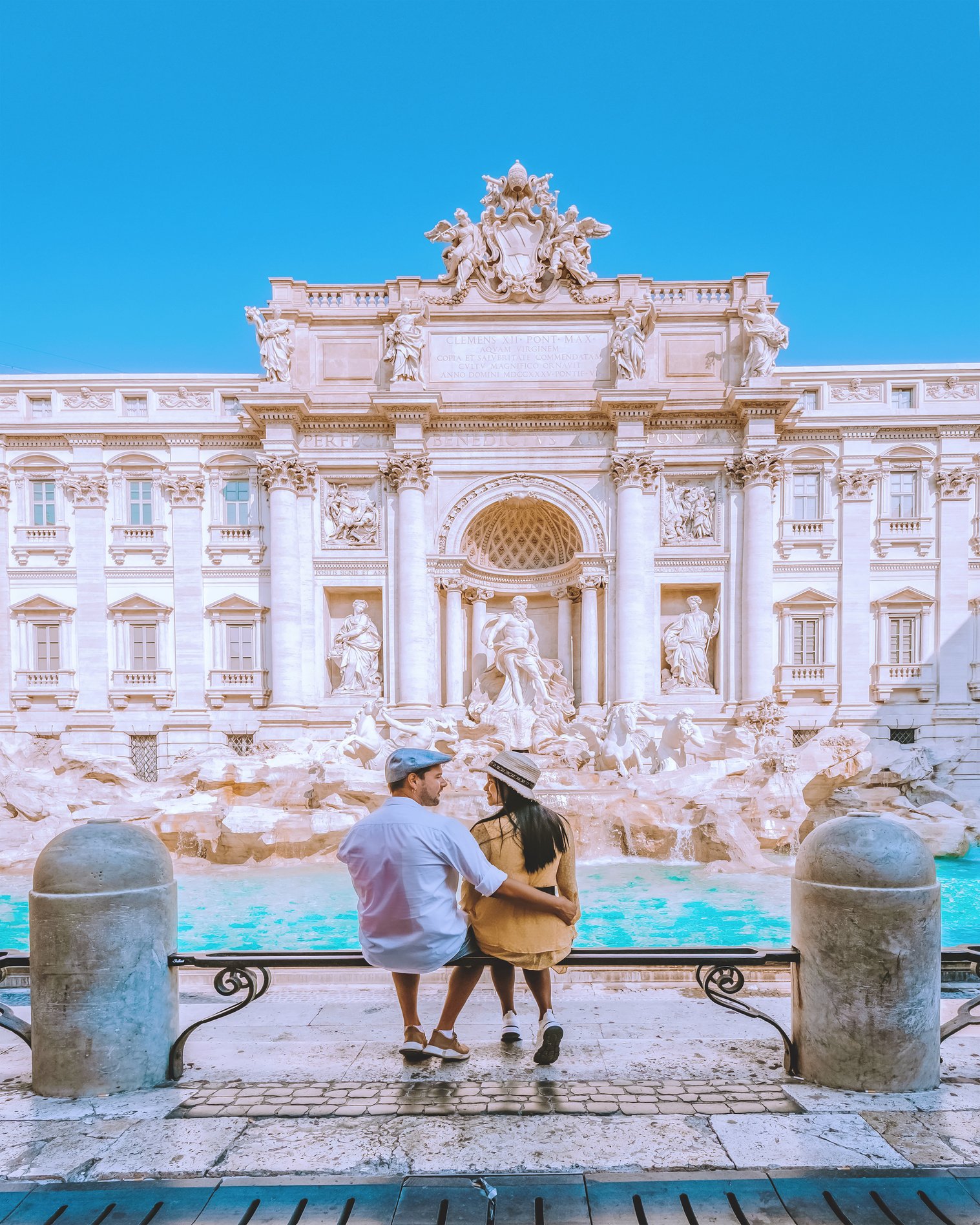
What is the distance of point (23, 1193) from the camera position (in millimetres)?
2496

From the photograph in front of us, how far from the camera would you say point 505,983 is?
3588 mm

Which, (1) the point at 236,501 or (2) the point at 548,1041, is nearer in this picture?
(2) the point at 548,1041

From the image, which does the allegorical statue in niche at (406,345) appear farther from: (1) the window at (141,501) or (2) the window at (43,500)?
(2) the window at (43,500)

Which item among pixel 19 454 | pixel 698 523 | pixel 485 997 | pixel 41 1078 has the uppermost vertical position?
pixel 19 454

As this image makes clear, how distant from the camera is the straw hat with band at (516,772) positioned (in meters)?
3.32

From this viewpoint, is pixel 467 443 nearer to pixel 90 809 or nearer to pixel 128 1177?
pixel 90 809

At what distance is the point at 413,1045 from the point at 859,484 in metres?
20.0

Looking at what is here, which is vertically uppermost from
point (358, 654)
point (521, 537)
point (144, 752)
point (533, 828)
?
point (521, 537)

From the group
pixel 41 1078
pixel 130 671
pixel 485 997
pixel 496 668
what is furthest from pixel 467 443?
pixel 41 1078

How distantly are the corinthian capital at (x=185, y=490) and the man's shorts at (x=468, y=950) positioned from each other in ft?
61.3

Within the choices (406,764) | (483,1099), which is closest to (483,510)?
(406,764)

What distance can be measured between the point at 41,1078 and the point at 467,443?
57.4 feet

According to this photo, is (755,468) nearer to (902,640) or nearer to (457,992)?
(902,640)

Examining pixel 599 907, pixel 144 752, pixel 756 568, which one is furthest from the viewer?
pixel 144 752
